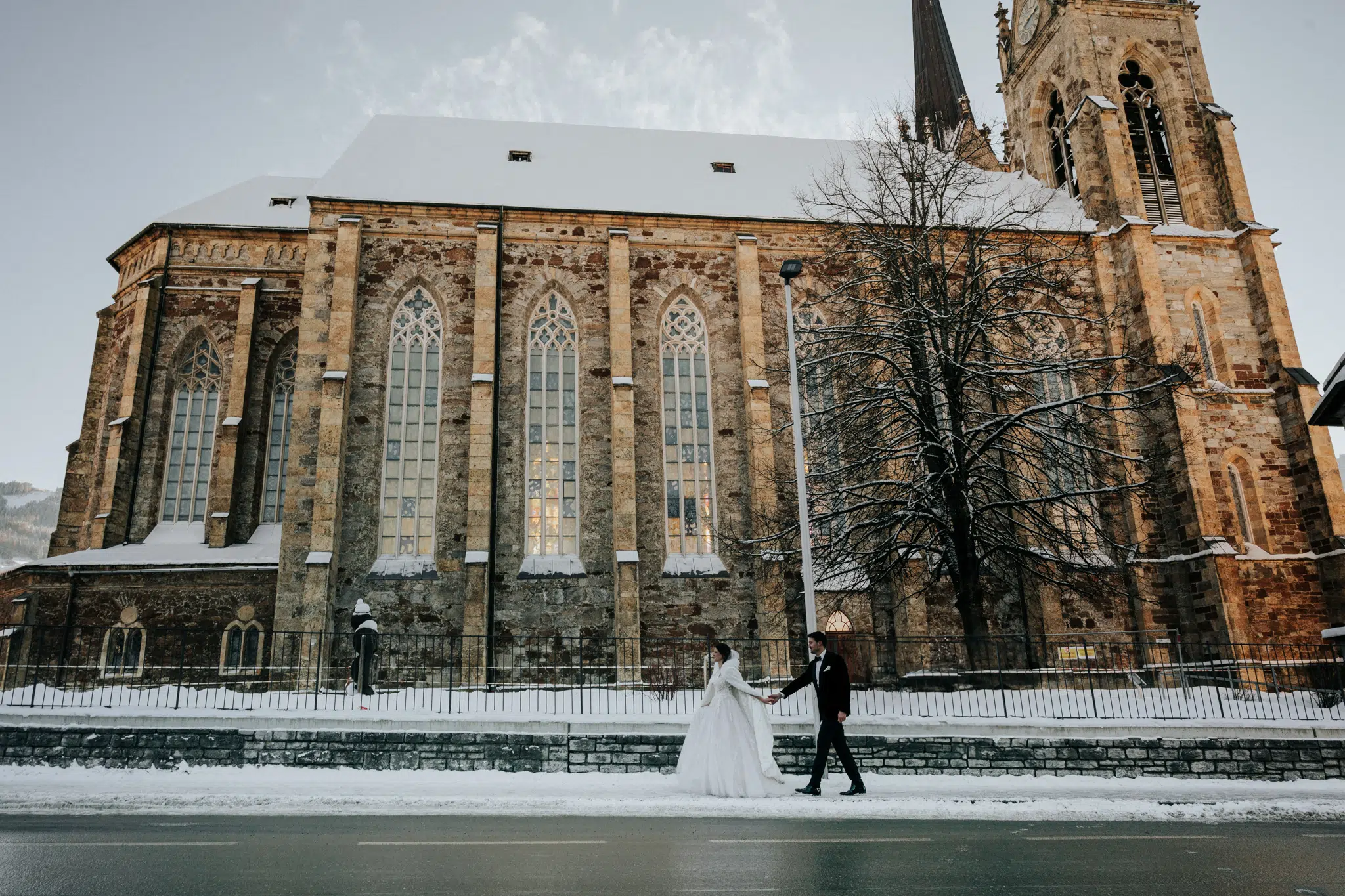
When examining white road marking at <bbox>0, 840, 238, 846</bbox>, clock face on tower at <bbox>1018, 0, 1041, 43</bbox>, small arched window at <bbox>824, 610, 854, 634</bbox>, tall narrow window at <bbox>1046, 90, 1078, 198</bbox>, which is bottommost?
white road marking at <bbox>0, 840, 238, 846</bbox>

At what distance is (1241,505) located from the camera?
22.7 m

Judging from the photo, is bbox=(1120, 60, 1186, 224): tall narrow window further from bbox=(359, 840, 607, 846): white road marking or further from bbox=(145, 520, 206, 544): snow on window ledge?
bbox=(145, 520, 206, 544): snow on window ledge

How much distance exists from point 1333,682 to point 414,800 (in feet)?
49.3

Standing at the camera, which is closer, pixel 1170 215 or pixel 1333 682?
pixel 1333 682

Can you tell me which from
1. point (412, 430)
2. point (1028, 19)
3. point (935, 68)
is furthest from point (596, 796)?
point (935, 68)

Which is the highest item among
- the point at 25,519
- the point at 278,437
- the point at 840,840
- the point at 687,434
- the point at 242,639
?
the point at 25,519

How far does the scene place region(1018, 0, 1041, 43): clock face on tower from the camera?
98.1 feet

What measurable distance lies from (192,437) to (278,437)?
95.0 inches

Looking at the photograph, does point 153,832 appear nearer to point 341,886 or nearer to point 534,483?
point 341,886

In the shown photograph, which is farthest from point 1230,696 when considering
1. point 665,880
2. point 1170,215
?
point 1170,215

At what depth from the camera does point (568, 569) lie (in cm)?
2055

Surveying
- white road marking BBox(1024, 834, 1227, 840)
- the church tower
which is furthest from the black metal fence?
white road marking BBox(1024, 834, 1227, 840)

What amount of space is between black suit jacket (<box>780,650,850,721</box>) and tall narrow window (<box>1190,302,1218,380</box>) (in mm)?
19619

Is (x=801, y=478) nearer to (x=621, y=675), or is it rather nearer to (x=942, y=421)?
(x=942, y=421)
